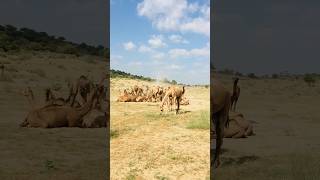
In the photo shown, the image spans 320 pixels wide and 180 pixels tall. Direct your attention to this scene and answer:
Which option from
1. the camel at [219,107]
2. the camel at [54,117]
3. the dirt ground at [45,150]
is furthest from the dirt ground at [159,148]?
the camel at [54,117]

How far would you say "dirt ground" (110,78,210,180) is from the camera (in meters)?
8.12

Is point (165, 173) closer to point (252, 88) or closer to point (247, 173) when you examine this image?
point (247, 173)

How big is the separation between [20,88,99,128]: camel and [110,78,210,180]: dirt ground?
928 millimetres

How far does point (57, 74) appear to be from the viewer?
25.7m

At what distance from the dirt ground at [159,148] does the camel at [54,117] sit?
0.93 m

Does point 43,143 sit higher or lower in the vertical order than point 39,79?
lower

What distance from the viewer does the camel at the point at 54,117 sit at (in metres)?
10.5

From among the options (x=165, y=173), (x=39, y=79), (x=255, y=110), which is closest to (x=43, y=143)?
(x=165, y=173)

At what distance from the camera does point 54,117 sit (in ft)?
34.7

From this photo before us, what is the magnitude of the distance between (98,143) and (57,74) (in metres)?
16.8

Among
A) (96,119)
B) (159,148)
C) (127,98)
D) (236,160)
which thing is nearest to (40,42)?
(127,98)

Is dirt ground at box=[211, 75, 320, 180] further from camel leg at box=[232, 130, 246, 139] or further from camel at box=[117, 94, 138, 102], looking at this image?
camel at box=[117, 94, 138, 102]

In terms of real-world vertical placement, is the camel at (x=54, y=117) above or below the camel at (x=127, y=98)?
below

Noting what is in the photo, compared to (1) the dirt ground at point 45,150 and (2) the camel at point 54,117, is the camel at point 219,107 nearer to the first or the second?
(1) the dirt ground at point 45,150
